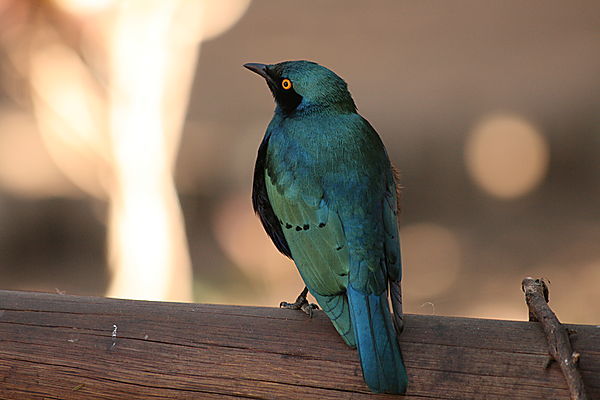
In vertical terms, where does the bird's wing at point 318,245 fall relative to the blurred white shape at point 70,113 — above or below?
above

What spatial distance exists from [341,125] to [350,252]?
1.32 feet

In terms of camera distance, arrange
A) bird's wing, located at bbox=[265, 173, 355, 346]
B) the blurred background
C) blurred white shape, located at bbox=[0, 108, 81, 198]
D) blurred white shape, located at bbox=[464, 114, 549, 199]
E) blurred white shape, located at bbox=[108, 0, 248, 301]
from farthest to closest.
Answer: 1. blurred white shape, located at bbox=[0, 108, 81, 198]
2. blurred white shape, located at bbox=[108, 0, 248, 301]
3. blurred white shape, located at bbox=[464, 114, 549, 199]
4. the blurred background
5. bird's wing, located at bbox=[265, 173, 355, 346]

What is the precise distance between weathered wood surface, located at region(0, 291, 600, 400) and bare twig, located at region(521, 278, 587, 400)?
0.9 inches

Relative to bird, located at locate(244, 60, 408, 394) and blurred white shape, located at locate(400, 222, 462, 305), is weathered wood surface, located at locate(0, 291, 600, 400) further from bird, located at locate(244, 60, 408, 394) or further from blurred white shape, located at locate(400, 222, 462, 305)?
blurred white shape, located at locate(400, 222, 462, 305)

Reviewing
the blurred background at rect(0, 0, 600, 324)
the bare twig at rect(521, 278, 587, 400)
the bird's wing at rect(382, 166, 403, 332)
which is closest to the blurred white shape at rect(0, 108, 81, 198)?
the blurred background at rect(0, 0, 600, 324)

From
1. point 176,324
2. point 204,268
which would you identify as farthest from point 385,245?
point 204,268

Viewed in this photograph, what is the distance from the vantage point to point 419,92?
208 inches

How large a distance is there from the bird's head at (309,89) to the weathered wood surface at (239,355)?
0.66 m

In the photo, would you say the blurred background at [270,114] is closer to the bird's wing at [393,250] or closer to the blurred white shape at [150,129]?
the blurred white shape at [150,129]

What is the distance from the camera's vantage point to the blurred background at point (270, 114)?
5.15 m

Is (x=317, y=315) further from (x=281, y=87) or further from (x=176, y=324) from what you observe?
(x=281, y=87)

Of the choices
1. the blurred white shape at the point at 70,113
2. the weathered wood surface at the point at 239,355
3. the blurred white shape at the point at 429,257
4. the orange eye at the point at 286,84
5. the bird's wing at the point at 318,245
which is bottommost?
the blurred white shape at the point at 429,257

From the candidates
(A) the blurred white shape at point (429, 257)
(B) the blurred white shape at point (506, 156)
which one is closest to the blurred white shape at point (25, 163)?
→ (A) the blurred white shape at point (429, 257)

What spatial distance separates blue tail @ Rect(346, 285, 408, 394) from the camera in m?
1.70
